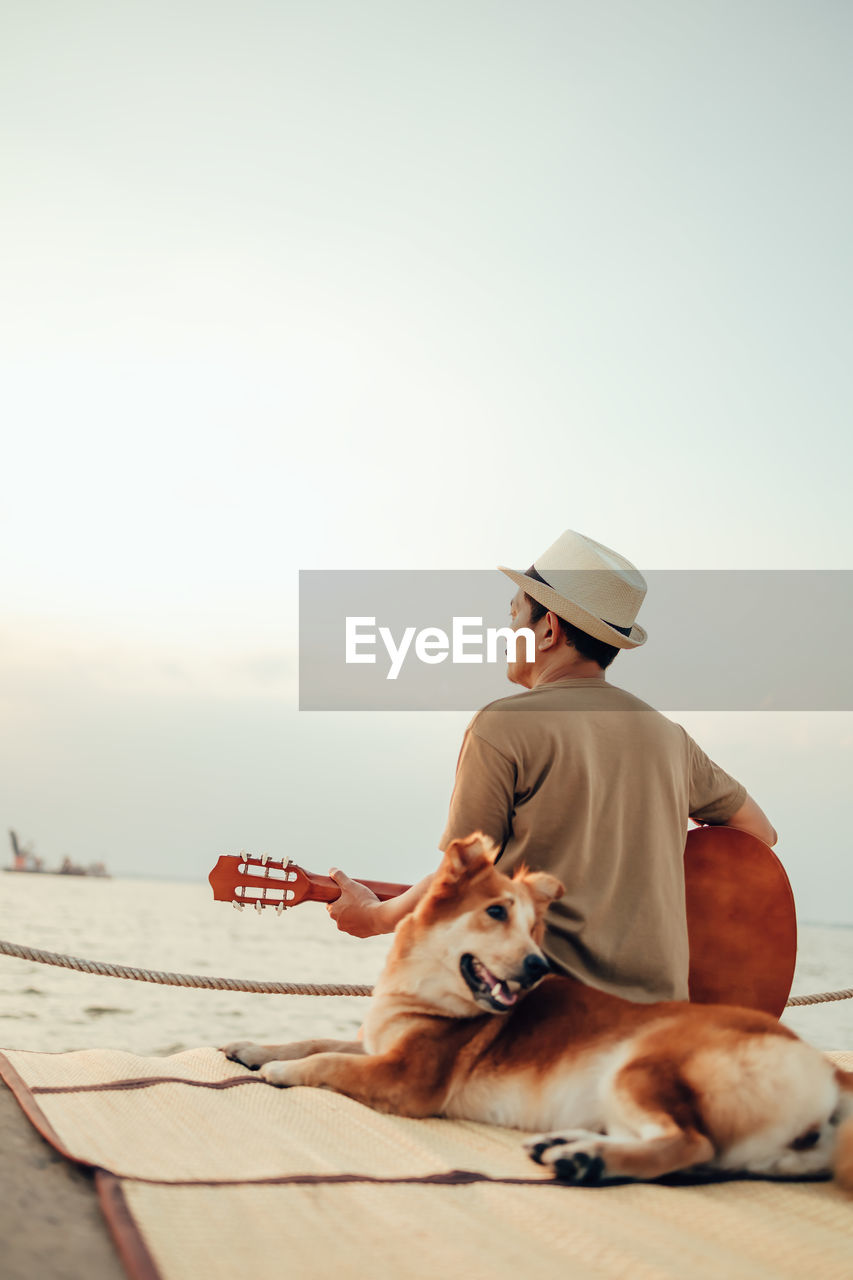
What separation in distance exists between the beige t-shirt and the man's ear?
0.25 m

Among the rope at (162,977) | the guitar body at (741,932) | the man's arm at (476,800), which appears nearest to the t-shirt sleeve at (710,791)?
the guitar body at (741,932)

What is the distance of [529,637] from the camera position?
10.4ft

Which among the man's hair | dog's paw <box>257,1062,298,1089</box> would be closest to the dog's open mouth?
dog's paw <box>257,1062,298,1089</box>

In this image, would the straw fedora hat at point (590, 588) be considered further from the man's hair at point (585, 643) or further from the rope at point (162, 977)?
the rope at point (162, 977)

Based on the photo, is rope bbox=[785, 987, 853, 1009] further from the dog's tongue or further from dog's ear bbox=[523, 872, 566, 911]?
the dog's tongue

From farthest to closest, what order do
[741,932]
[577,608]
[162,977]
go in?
[162,977]
[741,932]
[577,608]

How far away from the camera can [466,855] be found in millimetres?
2506

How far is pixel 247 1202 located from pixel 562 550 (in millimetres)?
2166

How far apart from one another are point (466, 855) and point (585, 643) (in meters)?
0.91

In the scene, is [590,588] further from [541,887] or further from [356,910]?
[356,910]

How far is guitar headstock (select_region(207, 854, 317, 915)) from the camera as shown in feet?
10.4

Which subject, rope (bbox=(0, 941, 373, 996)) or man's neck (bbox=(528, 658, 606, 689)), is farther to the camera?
rope (bbox=(0, 941, 373, 996))

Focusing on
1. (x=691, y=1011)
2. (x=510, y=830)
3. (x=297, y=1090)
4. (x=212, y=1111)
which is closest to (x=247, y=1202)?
(x=212, y=1111)

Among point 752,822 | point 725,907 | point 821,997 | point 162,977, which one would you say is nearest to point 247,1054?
point 162,977
